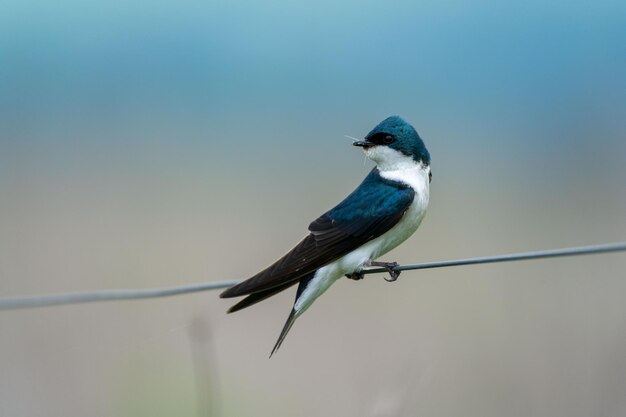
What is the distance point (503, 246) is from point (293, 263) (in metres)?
4.03

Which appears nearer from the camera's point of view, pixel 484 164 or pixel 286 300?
pixel 286 300

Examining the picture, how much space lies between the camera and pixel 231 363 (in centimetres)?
611

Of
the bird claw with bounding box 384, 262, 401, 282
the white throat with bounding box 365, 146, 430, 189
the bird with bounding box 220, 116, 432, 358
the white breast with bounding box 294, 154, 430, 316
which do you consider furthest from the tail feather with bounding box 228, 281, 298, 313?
the white throat with bounding box 365, 146, 430, 189

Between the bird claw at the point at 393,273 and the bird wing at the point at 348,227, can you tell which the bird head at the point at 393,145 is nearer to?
the bird wing at the point at 348,227

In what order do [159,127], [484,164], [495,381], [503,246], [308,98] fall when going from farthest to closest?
1. [308,98]
2. [159,127]
3. [484,164]
4. [503,246]
5. [495,381]

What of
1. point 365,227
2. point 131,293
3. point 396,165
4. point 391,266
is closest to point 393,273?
point 391,266

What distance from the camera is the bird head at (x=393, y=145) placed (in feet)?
13.0

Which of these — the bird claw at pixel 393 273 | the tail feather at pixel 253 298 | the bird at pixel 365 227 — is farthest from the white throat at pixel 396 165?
the tail feather at pixel 253 298

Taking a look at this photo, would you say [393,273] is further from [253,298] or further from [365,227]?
[253,298]

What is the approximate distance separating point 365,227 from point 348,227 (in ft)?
0.18

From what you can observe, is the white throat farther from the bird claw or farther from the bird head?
the bird claw

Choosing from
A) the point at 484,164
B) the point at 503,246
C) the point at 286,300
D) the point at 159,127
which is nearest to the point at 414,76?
the point at 159,127

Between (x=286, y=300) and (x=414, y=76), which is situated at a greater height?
(x=414, y=76)

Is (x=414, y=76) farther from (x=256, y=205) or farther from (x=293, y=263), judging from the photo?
(x=293, y=263)
